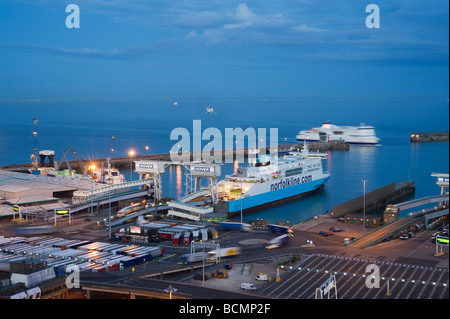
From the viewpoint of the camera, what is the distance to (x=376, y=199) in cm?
3953

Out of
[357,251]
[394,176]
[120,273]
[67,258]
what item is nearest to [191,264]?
[120,273]

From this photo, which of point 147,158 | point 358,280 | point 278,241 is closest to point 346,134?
point 147,158

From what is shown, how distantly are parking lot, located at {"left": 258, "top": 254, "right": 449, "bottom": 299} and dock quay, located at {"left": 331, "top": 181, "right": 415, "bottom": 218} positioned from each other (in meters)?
11.2

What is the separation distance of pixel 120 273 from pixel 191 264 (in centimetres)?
274

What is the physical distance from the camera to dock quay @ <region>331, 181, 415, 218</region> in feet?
109

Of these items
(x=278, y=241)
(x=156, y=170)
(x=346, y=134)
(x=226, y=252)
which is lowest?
(x=226, y=252)

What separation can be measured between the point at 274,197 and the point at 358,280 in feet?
68.7

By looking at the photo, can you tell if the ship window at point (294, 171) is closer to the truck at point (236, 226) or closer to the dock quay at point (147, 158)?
the dock quay at point (147, 158)

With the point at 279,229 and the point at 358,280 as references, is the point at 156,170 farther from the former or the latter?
the point at 358,280

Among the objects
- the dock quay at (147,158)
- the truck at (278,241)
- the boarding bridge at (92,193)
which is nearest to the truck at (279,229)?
the truck at (278,241)

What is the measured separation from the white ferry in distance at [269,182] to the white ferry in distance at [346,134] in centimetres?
4150

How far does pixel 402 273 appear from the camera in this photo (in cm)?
1983

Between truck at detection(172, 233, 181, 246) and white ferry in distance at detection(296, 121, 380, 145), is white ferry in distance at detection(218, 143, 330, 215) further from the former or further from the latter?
white ferry in distance at detection(296, 121, 380, 145)
